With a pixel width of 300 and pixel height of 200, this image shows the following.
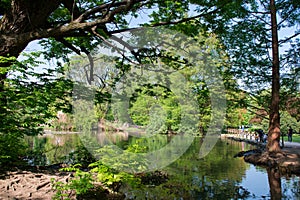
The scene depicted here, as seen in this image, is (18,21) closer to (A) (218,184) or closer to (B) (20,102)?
(B) (20,102)

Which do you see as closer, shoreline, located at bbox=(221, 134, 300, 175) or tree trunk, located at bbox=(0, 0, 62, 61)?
tree trunk, located at bbox=(0, 0, 62, 61)

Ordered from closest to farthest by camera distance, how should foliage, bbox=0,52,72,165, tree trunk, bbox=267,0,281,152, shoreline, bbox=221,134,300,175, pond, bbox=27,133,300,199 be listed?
foliage, bbox=0,52,72,165, pond, bbox=27,133,300,199, shoreline, bbox=221,134,300,175, tree trunk, bbox=267,0,281,152

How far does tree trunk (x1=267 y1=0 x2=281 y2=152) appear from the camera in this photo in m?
10.9

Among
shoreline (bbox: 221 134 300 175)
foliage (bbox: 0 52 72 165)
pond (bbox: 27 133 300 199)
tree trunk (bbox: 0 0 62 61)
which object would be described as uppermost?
tree trunk (bbox: 0 0 62 61)

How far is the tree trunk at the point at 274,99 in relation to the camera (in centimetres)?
1091

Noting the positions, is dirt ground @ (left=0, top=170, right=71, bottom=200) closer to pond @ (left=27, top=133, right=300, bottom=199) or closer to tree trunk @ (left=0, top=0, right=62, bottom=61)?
pond @ (left=27, top=133, right=300, bottom=199)

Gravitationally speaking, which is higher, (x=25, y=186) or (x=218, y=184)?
(x=25, y=186)

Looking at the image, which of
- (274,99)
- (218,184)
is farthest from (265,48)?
(218,184)

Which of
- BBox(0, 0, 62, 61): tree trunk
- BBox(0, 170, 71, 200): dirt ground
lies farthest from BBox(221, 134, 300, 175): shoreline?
BBox(0, 0, 62, 61): tree trunk

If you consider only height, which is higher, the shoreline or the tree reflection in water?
the shoreline

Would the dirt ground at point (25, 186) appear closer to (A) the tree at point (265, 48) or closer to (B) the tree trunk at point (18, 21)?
(B) the tree trunk at point (18, 21)

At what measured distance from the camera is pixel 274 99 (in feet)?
36.7

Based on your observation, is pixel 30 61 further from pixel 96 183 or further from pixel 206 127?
pixel 206 127

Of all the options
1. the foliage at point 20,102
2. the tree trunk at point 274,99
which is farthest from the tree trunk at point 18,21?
the tree trunk at point 274,99
